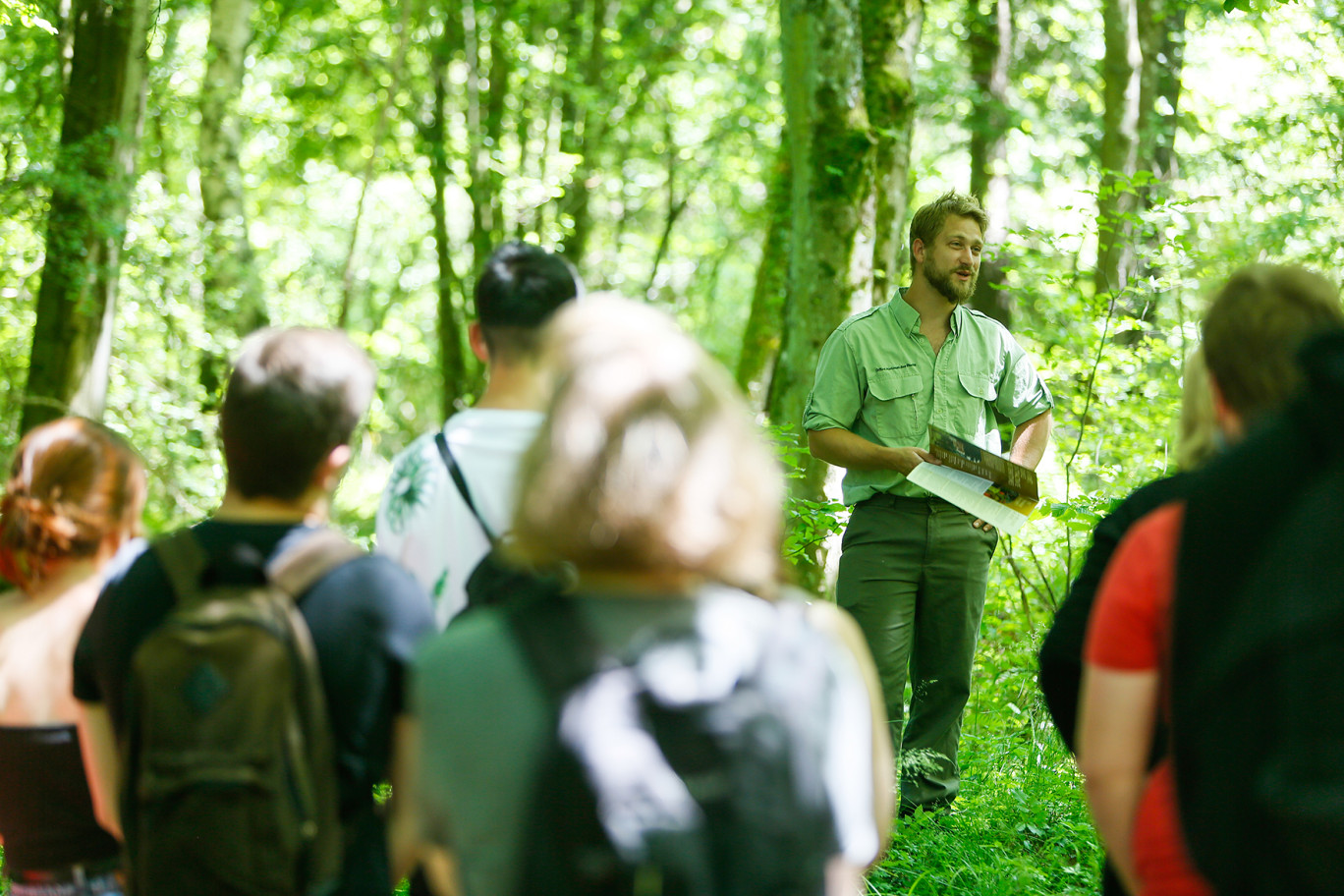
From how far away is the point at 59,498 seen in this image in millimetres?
2131

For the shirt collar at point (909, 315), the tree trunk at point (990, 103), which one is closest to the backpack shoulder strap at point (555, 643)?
the shirt collar at point (909, 315)

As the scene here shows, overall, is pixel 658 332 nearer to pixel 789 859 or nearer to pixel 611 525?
pixel 611 525

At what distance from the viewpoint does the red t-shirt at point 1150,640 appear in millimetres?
1701

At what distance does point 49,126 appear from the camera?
30.3ft

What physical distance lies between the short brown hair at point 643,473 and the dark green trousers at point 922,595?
9.98ft

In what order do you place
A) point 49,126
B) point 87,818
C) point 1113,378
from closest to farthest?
point 87,818
point 1113,378
point 49,126

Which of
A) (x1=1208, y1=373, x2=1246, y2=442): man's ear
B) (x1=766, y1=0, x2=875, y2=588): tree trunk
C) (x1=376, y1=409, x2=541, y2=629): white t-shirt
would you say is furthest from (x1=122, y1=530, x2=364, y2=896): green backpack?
(x1=766, y1=0, x2=875, y2=588): tree trunk

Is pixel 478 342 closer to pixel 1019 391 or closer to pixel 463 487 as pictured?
pixel 463 487

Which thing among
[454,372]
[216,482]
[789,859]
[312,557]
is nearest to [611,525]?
[789,859]

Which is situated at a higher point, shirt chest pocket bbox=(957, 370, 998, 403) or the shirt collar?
the shirt collar

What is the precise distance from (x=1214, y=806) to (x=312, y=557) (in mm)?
1447

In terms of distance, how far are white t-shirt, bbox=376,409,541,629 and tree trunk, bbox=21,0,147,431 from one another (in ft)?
20.6

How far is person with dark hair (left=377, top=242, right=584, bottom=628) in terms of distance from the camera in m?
2.33

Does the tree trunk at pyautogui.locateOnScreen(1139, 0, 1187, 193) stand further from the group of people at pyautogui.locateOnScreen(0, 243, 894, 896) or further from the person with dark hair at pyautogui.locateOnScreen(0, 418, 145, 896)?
the person with dark hair at pyautogui.locateOnScreen(0, 418, 145, 896)
